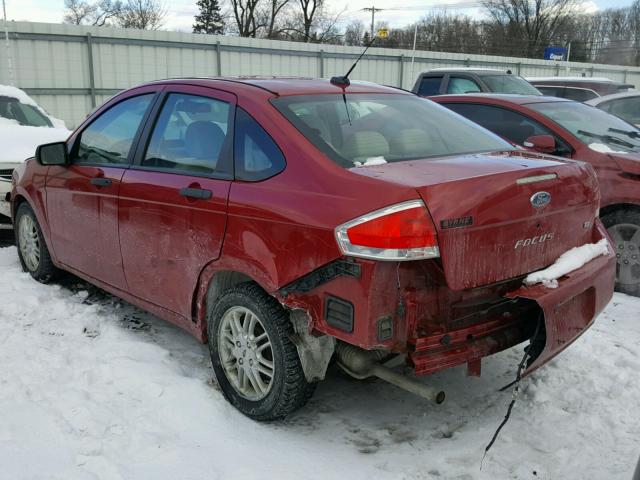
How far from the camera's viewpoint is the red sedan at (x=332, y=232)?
2.62m

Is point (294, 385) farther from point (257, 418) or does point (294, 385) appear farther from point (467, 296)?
point (467, 296)

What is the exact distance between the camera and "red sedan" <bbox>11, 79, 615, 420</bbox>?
2.62m

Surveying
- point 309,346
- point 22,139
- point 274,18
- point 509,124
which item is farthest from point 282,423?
point 274,18

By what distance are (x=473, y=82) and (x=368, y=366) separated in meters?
9.35

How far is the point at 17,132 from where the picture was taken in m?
7.86

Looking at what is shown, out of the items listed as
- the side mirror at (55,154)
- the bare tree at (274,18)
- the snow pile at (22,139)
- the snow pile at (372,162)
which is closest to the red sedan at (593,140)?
the snow pile at (372,162)

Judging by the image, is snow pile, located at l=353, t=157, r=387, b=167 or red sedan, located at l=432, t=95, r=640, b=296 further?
red sedan, located at l=432, t=95, r=640, b=296

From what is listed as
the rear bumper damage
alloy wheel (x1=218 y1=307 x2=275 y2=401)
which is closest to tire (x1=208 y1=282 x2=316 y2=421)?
alloy wheel (x1=218 y1=307 x2=275 y2=401)

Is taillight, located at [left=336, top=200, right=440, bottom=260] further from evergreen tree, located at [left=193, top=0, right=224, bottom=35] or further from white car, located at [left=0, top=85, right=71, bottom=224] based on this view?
evergreen tree, located at [left=193, top=0, right=224, bottom=35]

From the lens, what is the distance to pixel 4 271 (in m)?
5.41

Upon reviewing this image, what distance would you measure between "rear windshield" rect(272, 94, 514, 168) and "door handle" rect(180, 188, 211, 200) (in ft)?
1.93

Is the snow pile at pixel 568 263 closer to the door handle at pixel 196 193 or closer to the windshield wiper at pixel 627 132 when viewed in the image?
the door handle at pixel 196 193

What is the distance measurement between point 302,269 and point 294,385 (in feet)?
2.03

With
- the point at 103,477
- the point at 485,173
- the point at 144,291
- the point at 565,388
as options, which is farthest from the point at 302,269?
the point at 565,388
